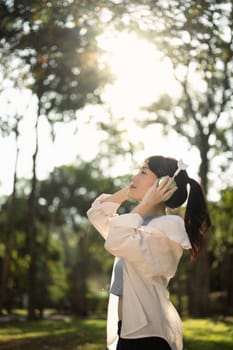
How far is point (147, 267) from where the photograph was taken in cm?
435

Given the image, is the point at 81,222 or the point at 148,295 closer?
the point at 148,295

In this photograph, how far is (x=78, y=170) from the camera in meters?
47.3

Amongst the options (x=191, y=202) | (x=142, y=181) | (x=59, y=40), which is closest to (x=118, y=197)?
(x=142, y=181)

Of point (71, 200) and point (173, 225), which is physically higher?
point (173, 225)

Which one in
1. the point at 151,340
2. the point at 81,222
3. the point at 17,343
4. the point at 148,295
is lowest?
the point at 81,222

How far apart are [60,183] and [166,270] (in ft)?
137

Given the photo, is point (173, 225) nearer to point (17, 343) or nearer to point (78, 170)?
point (17, 343)

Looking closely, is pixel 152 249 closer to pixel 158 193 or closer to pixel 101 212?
pixel 158 193

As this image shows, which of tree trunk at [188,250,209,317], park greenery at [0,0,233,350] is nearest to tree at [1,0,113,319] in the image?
park greenery at [0,0,233,350]

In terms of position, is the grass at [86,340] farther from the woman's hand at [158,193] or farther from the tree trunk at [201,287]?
the tree trunk at [201,287]

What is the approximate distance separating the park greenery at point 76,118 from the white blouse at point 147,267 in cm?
107

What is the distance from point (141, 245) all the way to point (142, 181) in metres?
0.66

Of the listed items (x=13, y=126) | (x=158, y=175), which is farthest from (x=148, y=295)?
(x=13, y=126)

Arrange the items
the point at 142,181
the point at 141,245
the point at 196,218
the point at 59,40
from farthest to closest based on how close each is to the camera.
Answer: the point at 59,40 → the point at 142,181 → the point at 196,218 → the point at 141,245
